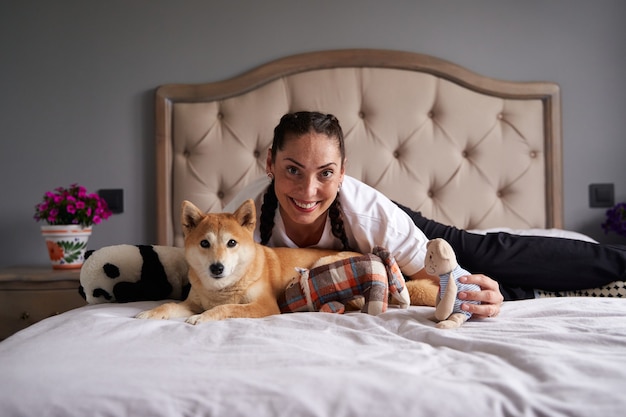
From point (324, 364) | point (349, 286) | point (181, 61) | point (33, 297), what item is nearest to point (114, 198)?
point (33, 297)

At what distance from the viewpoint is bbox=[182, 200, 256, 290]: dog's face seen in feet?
3.92

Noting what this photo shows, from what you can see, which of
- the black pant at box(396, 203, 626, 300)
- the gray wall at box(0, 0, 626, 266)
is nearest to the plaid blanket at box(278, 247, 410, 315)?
the black pant at box(396, 203, 626, 300)

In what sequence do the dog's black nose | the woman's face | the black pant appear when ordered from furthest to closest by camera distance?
the black pant, the woman's face, the dog's black nose

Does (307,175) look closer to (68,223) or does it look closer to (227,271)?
(227,271)

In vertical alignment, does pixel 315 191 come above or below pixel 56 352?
above

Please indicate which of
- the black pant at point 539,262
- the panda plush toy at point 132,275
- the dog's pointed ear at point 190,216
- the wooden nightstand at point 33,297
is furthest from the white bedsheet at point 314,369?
the wooden nightstand at point 33,297

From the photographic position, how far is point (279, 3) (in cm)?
250

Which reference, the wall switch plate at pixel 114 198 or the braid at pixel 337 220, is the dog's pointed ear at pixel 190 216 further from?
the wall switch plate at pixel 114 198

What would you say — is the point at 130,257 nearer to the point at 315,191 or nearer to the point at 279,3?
the point at 315,191

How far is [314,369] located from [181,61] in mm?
2117

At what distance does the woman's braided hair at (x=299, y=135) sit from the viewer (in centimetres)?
138

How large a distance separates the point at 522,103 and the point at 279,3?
1.28 metres

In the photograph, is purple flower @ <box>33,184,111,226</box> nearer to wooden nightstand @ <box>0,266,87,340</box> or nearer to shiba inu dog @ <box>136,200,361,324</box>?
wooden nightstand @ <box>0,266,87,340</box>

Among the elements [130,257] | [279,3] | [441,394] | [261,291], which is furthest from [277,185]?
[279,3]
